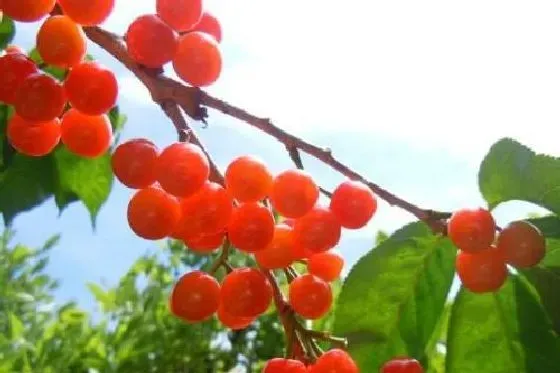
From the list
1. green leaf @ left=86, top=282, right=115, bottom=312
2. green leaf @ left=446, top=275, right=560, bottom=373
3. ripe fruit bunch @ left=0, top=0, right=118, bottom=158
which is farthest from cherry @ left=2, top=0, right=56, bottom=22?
green leaf @ left=86, top=282, right=115, bottom=312

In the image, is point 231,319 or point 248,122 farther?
point 231,319

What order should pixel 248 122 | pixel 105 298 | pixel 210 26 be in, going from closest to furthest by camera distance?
pixel 248 122 → pixel 210 26 → pixel 105 298

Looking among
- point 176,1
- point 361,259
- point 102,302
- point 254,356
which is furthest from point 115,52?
point 254,356

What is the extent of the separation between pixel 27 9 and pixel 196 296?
272 mm

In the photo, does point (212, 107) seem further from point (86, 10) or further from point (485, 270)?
point (485, 270)

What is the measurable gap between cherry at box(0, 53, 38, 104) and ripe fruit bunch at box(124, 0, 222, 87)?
104mm

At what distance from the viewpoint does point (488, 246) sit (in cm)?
73

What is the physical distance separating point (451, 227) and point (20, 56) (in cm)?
40

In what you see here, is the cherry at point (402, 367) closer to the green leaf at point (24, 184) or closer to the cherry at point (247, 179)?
the cherry at point (247, 179)

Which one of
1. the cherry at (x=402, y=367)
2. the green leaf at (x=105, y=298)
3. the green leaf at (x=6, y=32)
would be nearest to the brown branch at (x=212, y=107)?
the cherry at (x=402, y=367)

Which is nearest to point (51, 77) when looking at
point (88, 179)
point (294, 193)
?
point (294, 193)

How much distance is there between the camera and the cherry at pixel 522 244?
2.34 feet

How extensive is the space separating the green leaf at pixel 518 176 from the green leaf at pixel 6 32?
2.09 feet

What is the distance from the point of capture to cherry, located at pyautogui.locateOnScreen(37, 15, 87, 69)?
2.51 feet
